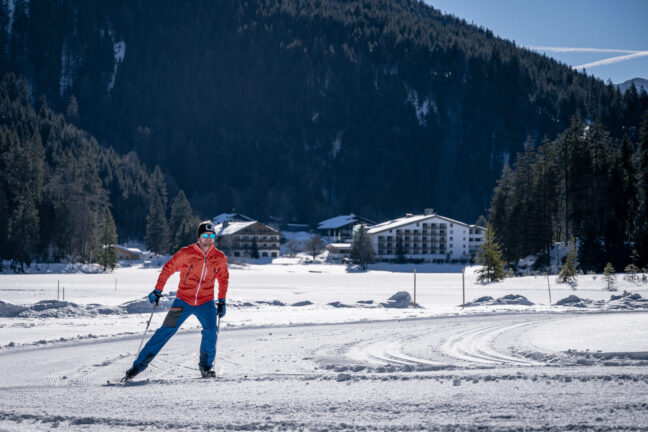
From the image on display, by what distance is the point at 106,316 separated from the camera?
1731 cm

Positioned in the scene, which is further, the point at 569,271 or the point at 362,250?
the point at 362,250

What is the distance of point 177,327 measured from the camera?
7168mm

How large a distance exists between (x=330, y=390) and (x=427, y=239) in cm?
9843

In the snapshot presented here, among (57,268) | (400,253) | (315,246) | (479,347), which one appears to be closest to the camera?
(479,347)

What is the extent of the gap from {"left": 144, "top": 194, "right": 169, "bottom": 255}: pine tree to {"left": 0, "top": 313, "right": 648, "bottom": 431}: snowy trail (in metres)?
86.7

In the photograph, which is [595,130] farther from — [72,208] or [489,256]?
[72,208]

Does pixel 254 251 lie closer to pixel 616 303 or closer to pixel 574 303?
pixel 574 303

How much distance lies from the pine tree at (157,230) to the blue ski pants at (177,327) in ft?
297

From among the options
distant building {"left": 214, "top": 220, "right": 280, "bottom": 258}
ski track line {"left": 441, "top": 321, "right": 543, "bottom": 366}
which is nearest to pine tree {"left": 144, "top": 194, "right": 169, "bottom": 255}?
distant building {"left": 214, "top": 220, "right": 280, "bottom": 258}

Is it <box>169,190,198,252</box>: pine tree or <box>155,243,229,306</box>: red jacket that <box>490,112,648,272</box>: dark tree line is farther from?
<box>169,190,198,252</box>: pine tree

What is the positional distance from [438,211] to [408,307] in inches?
6431

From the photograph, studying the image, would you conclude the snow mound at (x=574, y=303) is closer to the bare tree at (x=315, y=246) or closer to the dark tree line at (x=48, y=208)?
the dark tree line at (x=48, y=208)

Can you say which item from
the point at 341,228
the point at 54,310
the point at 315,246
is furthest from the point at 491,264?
the point at 341,228

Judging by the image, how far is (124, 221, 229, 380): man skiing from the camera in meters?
7.11
